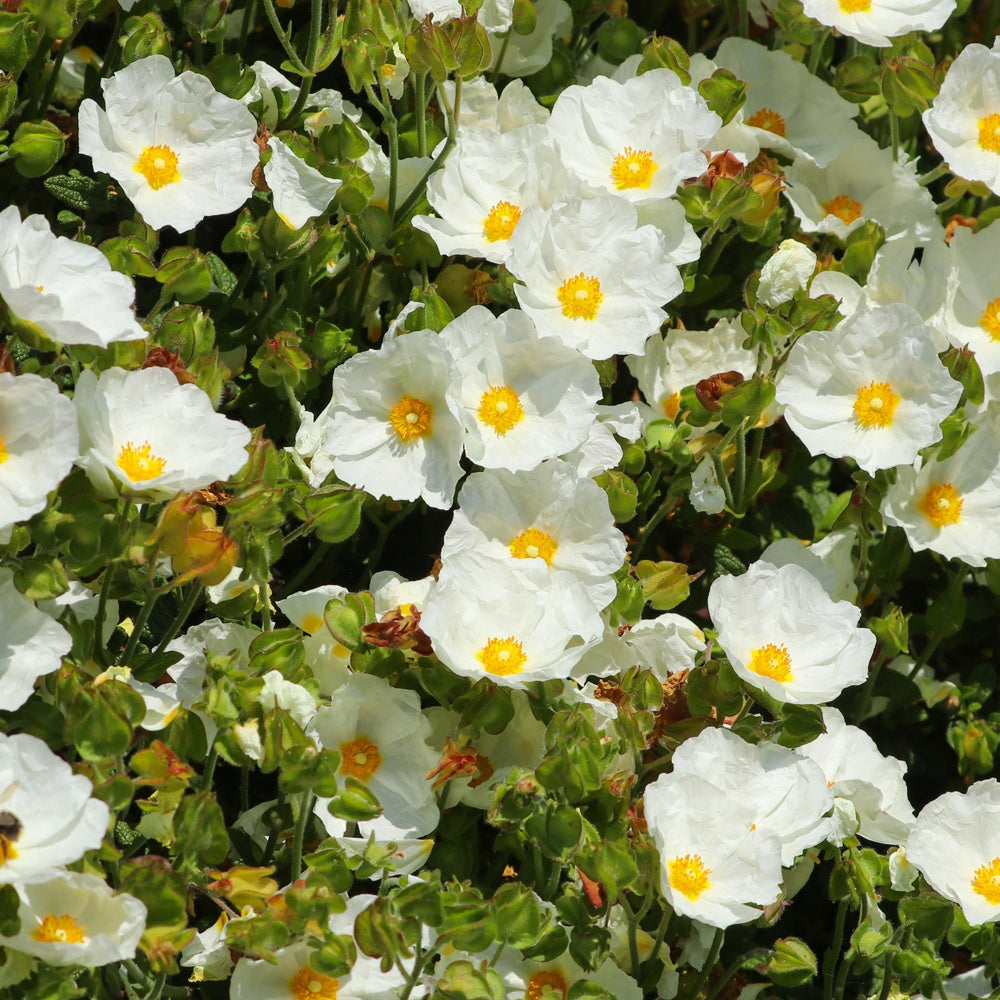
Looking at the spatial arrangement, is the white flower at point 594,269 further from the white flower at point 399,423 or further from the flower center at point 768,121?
the flower center at point 768,121

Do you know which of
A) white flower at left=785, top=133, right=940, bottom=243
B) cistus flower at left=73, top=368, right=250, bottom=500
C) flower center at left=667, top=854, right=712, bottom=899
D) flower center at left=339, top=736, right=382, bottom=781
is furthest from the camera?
white flower at left=785, top=133, right=940, bottom=243

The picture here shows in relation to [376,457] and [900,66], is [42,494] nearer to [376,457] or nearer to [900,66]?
[376,457]

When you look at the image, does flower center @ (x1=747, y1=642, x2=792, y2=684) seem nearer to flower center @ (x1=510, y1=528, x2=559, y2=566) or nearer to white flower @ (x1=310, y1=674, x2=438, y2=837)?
flower center @ (x1=510, y1=528, x2=559, y2=566)

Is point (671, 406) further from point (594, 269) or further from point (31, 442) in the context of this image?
point (31, 442)

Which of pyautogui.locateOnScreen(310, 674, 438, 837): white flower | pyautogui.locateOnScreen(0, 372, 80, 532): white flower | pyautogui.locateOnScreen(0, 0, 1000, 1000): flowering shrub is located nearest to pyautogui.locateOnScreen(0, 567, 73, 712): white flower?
pyautogui.locateOnScreen(0, 0, 1000, 1000): flowering shrub

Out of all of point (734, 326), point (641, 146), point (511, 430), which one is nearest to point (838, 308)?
point (734, 326)

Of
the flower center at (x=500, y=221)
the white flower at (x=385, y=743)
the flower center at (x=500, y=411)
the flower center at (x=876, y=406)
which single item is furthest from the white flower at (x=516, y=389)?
the flower center at (x=876, y=406)
